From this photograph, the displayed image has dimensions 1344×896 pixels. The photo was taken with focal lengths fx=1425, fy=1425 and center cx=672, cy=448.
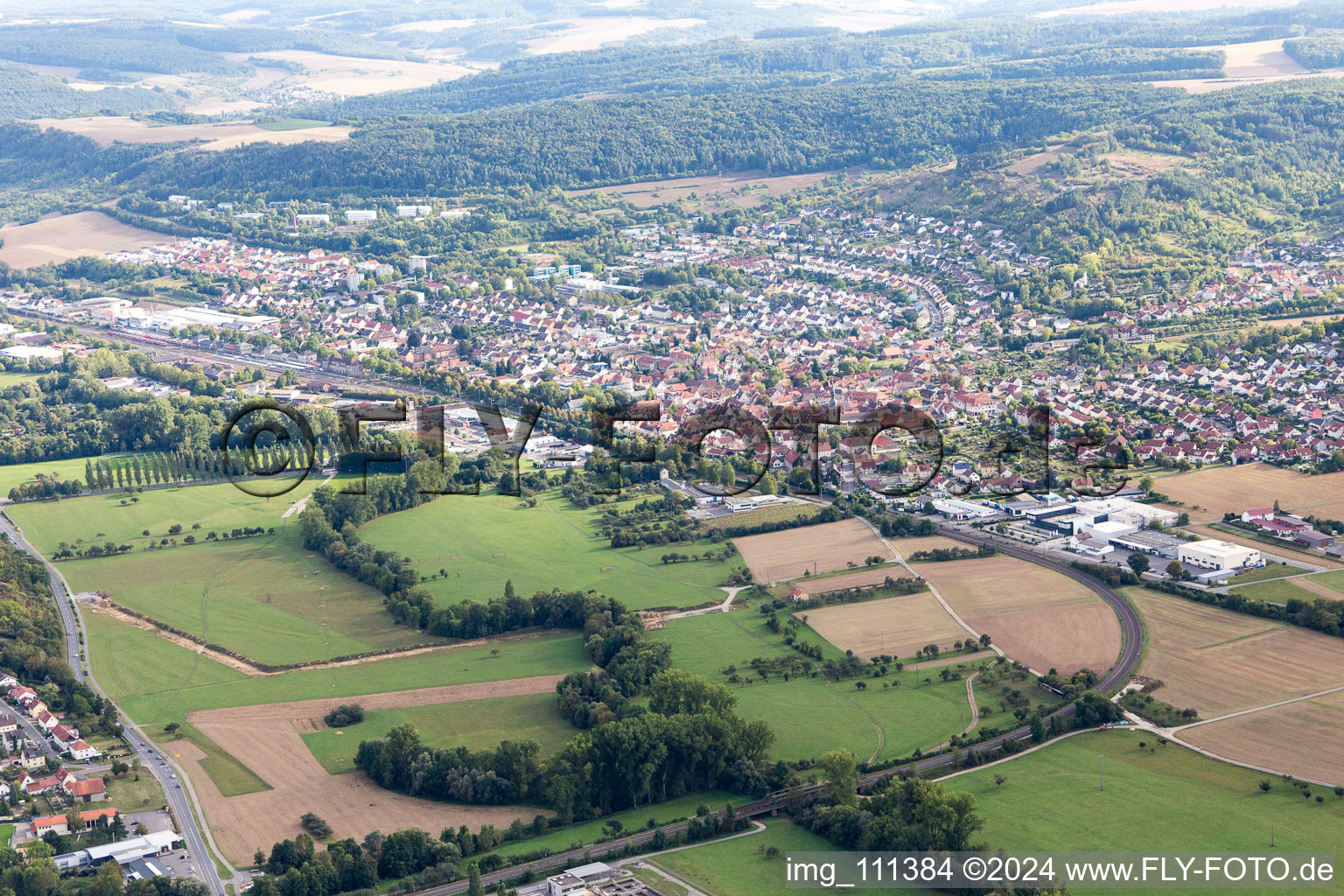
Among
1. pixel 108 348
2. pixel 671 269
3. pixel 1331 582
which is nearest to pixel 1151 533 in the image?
pixel 1331 582

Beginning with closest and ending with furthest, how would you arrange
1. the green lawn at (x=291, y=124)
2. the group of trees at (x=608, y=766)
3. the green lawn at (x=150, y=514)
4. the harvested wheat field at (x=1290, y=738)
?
the harvested wheat field at (x=1290, y=738) → the group of trees at (x=608, y=766) → the green lawn at (x=150, y=514) → the green lawn at (x=291, y=124)

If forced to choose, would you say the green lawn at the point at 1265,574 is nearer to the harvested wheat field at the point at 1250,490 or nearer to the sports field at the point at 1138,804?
the harvested wheat field at the point at 1250,490

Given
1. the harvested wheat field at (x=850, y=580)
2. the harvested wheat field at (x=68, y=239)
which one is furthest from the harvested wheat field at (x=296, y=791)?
the harvested wheat field at (x=68, y=239)

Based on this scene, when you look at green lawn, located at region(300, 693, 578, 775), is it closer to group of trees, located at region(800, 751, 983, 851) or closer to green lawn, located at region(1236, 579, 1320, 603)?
group of trees, located at region(800, 751, 983, 851)

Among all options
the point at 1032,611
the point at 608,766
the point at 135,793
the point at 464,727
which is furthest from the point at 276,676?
the point at 1032,611

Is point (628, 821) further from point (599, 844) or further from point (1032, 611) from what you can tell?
point (1032, 611)

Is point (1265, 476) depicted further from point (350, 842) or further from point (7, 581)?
point (7, 581)

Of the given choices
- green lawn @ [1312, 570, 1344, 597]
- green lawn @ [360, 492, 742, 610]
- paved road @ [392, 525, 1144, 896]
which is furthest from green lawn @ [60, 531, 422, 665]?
green lawn @ [1312, 570, 1344, 597]
